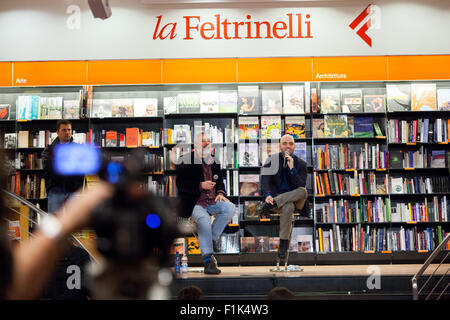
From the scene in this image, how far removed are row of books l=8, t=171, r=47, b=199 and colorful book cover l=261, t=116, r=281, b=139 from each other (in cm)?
310

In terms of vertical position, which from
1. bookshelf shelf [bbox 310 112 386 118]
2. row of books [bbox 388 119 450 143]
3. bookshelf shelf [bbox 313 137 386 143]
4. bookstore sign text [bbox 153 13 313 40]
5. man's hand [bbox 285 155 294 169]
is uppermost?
bookstore sign text [bbox 153 13 313 40]

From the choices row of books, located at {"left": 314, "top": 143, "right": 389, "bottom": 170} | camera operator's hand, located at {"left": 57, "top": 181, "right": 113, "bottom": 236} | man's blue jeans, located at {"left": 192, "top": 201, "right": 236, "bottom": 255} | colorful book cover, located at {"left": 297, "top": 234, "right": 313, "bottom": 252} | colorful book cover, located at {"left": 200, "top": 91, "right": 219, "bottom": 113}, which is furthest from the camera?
colorful book cover, located at {"left": 200, "top": 91, "right": 219, "bottom": 113}

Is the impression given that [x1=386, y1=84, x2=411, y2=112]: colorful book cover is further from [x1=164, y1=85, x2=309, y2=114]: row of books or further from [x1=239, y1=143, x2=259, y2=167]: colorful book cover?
[x1=239, y1=143, x2=259, y2=167]: colorful book cover

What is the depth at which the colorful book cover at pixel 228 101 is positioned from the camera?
6730 millimetres

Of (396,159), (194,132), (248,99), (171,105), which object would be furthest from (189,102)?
(396,159)

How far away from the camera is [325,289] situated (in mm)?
4531

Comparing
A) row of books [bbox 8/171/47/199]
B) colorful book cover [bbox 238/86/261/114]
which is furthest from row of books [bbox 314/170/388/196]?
row of books [bbox 8/171/47/199]

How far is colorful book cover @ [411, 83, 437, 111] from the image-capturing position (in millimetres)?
6660

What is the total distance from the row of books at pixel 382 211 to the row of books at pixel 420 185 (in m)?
0.13

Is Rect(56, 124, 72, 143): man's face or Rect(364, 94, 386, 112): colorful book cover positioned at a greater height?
Rect(364, 94, 386, 112): colorful book cover

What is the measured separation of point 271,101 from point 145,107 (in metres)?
1.77

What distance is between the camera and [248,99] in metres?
6.75

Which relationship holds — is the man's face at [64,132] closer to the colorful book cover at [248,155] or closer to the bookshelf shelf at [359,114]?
the colorful book cover at [248,155]
